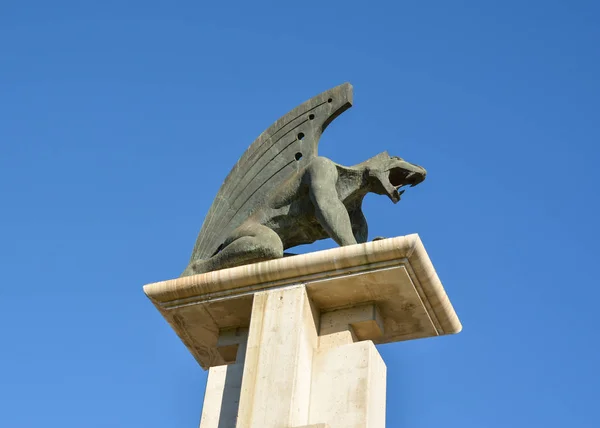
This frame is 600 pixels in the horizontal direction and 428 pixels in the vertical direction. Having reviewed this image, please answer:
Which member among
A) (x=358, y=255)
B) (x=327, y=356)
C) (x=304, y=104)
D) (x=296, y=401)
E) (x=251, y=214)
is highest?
(x=304, y=104)

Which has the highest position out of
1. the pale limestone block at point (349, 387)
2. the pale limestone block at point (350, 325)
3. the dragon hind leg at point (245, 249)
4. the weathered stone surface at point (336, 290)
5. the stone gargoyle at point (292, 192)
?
the stone gargoyle at point (292, 192)

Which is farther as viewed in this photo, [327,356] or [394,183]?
[394,183]

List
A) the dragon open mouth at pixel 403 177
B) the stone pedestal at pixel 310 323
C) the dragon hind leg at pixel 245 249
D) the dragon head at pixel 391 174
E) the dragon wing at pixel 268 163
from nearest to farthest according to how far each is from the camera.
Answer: the stone pedestal at pixel 310 323, the dragon hind leg at pixel 245 249, the dragon head at pixel 391 174, the dragon open mouth at pixel 403 177, the dragon wing at pixel 268 163

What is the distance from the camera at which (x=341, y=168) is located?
9.15 metres

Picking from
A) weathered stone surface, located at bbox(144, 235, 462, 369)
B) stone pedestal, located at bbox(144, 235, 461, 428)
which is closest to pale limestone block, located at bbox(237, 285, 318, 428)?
stone pedestal, located at bbox(144, 235, 461, 428)

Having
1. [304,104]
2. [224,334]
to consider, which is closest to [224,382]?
[224,334]

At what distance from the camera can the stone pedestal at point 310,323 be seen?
304 inches

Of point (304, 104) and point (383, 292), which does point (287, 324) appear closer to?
point (383, 292)

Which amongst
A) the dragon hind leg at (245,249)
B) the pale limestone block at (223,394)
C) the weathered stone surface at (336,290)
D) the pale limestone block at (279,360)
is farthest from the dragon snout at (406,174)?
the pale limestone block at (223,394)

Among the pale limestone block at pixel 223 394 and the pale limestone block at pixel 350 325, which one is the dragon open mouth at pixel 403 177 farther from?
the pale limestone block at pixel 223 394

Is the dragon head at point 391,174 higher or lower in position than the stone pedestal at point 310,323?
higher

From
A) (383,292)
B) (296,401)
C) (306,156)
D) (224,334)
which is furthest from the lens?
(306,156)

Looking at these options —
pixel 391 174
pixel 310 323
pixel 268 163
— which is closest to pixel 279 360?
pixel 310 323

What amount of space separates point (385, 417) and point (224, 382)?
1.28 m
